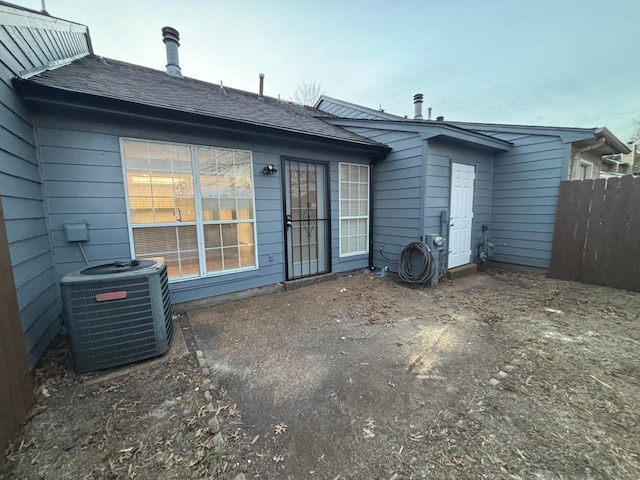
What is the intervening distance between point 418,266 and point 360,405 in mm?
3223

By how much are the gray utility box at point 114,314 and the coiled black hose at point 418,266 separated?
12.3 ft

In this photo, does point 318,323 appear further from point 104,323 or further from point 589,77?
point 589,77

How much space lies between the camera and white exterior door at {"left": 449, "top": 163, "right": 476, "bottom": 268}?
4.77 meters

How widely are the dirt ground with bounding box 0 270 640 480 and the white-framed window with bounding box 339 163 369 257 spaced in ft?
7.13

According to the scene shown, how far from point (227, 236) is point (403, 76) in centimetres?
1194

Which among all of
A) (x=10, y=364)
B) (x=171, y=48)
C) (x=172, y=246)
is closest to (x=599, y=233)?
(x=172, y=246)

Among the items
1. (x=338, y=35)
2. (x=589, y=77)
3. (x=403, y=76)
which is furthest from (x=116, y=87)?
(x=589, y=77)

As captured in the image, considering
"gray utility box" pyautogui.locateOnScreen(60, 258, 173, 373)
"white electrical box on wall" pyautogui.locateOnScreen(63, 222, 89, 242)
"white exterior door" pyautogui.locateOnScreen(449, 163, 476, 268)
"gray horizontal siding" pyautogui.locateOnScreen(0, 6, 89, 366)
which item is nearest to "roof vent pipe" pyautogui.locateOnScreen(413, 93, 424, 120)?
"white exterior door" pyautogui.locateOnScreen(449, 163, 476, 268)

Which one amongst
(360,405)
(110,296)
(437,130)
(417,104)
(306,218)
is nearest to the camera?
(360,405)

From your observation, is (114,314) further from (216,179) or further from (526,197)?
(526,197)

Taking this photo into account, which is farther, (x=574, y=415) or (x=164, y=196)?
(x=164, y=196)

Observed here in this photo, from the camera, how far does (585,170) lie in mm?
5785

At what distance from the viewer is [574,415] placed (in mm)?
1574

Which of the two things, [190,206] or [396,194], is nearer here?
[190,206]
